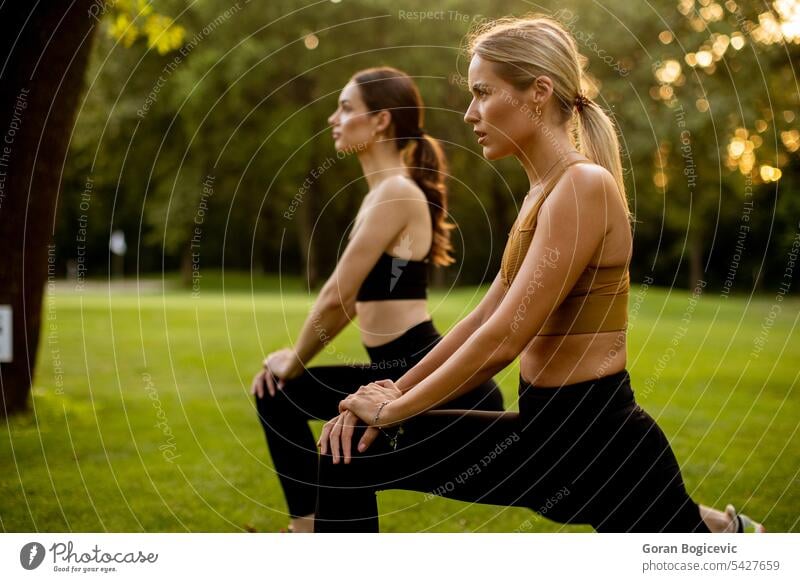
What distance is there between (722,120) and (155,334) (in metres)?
16.4

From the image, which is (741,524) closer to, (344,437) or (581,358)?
(581,358)

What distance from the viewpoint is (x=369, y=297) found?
358cm

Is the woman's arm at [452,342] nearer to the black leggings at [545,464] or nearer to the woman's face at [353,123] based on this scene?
the black leggings at [545,464]

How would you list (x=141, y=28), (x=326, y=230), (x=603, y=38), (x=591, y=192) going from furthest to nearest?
(x=326, y=230) → (x=603, y=38) → (x=141, y=28) → (x=591, y=192)

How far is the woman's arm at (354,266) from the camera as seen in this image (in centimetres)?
348

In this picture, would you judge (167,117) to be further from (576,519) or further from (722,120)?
(576,519)

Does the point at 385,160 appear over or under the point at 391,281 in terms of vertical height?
over

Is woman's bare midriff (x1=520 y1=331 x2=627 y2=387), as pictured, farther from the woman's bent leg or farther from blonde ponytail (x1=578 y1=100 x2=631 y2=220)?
the woman's bent leg

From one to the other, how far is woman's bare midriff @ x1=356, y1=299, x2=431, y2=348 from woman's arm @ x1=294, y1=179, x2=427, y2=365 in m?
0.11

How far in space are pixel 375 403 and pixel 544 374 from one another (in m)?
0.52

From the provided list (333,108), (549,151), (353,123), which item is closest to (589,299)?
(549,151)

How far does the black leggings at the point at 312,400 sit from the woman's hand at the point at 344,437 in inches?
32.0
